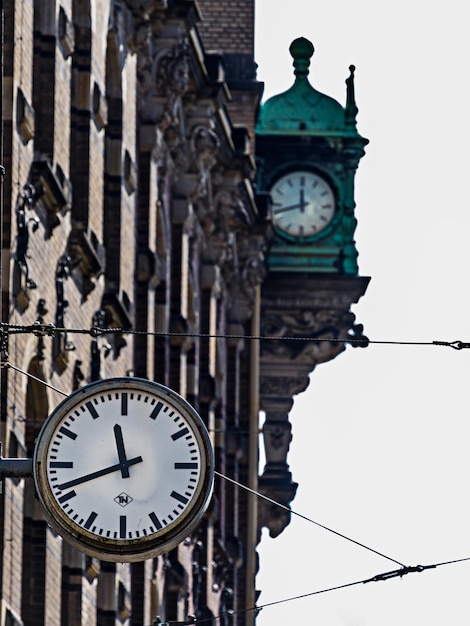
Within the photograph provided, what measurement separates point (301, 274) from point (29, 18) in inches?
1240

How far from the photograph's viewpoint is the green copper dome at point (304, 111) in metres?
62.3

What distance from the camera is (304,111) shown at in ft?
207

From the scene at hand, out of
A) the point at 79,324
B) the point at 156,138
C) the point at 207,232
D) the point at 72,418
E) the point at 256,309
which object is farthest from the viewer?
the point at 256,309

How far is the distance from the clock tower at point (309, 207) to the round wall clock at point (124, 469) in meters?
43.4

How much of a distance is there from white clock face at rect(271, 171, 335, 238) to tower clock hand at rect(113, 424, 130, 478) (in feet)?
144

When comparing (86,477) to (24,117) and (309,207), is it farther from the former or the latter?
(309,207)

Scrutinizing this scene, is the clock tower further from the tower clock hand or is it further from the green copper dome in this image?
the tower clock hand

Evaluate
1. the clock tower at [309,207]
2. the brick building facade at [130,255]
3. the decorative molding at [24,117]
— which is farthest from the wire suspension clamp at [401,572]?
the clock tower at [309,207]

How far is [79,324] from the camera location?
34781 mm

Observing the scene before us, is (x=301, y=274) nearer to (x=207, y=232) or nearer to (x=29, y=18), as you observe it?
(x=207, y=232)

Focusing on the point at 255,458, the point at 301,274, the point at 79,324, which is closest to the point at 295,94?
the point at 301,274

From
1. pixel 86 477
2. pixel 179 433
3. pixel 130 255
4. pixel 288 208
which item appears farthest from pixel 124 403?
pixel 288 208

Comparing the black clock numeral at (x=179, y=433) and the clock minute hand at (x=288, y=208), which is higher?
the clock minute hand at (x=288, y=208)

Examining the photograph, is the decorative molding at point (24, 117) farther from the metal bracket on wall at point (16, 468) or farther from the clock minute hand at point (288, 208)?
the clock minute hand at point (288, 208)
